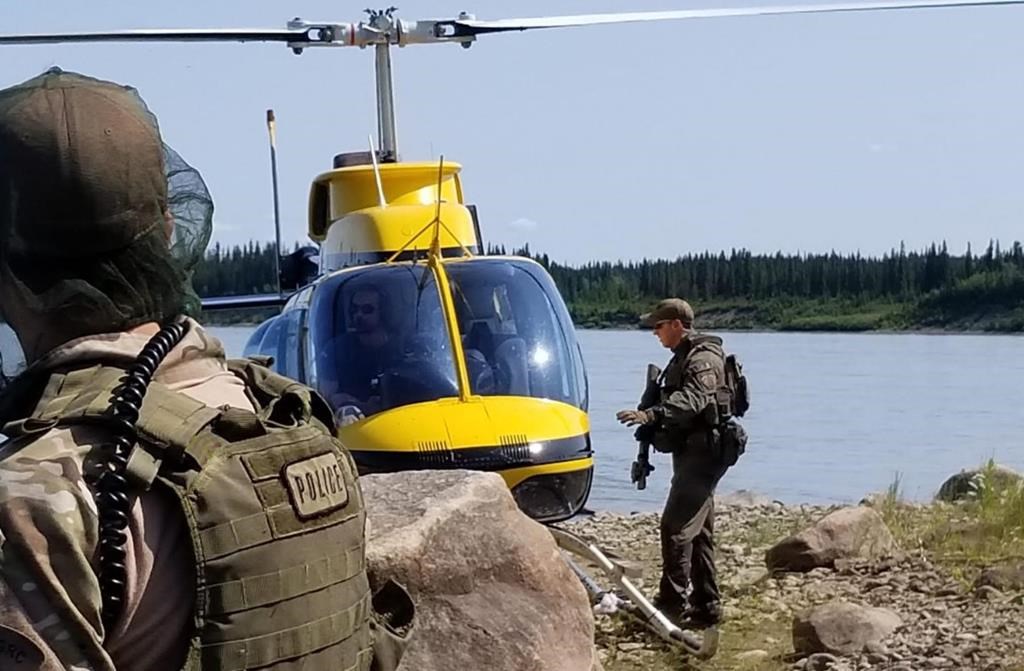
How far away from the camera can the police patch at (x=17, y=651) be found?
1.76 m

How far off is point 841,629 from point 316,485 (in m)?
5.71

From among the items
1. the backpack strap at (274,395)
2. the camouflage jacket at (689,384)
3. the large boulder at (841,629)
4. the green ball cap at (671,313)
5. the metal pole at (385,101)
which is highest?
the metal pole at (385,101)

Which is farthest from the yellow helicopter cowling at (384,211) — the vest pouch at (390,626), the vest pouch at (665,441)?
the vest pouch at (390,626)

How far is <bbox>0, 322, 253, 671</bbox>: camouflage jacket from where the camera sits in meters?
1.76

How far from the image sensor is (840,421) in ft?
94.7

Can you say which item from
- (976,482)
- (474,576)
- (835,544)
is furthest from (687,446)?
(976,482)

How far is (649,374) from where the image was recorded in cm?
848

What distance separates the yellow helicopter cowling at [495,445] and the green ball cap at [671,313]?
40.2 inches

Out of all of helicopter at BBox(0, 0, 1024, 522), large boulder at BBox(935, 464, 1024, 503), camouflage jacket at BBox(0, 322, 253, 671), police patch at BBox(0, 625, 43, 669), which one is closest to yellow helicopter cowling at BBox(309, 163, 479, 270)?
helicopter at BBox(0, 0, 1024, 522)

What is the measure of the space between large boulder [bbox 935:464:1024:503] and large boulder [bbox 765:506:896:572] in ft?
6.49

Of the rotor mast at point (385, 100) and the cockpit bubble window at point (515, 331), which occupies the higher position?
the rotor mast at point (385, 100)

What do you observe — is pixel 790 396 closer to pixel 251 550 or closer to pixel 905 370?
pixel 905 370

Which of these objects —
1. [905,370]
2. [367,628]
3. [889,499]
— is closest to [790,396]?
[905,370]

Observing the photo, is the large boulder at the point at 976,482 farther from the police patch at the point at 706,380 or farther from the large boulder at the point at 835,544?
the police patch at the point at 706,380
